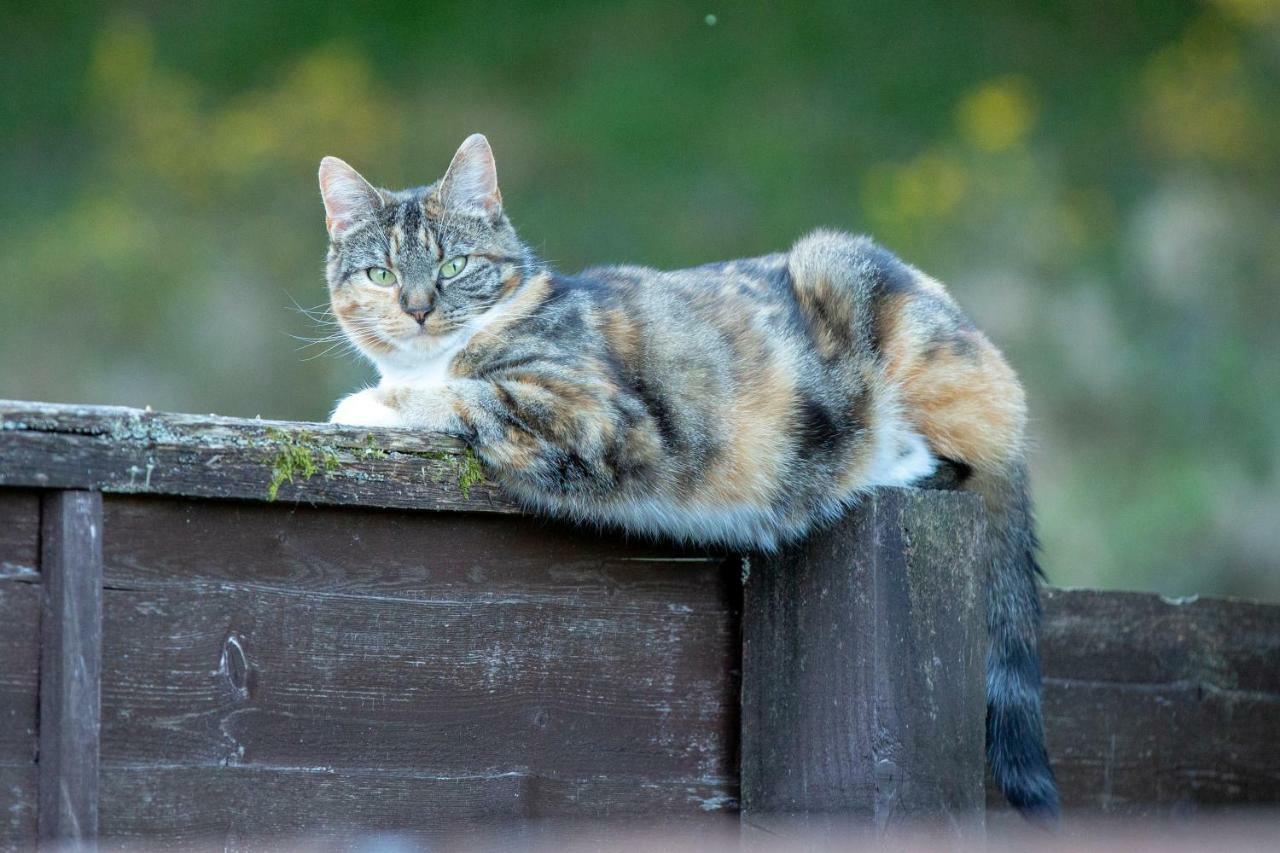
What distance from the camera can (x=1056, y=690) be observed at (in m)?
2.88

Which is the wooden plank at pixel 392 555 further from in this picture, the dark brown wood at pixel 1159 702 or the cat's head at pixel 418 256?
the dark brown wood at pixel 1159 702

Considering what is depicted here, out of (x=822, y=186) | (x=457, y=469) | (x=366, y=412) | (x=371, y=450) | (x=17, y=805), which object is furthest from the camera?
(x=822, y=186)

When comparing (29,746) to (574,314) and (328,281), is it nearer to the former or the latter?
(574,314)

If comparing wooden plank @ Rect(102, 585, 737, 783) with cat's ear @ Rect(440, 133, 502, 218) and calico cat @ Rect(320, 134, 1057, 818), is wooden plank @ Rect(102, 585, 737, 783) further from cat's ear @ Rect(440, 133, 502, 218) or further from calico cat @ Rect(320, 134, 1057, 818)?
cat's ear @ Rect(440, 133, 502, 218)

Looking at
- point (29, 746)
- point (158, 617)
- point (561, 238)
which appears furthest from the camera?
point (561, 238)

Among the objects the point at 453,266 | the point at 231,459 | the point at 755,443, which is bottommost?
the point at 231,459

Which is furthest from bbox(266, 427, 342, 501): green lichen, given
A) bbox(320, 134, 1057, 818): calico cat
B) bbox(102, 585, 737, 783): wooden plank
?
bbox(320, 134, 1057, 818): calico cat

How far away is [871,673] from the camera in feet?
7.32

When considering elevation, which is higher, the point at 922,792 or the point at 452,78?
the point at 452,78

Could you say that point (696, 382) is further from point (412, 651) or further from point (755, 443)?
point (412, 651)

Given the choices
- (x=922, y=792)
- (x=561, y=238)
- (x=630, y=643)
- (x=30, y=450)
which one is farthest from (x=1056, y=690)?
(x=561, y=238)

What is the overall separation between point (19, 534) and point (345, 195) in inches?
63.8

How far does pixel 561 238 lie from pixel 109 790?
7.70 m

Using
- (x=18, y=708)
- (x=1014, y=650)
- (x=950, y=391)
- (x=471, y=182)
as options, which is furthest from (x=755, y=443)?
(x=18, y=708)
